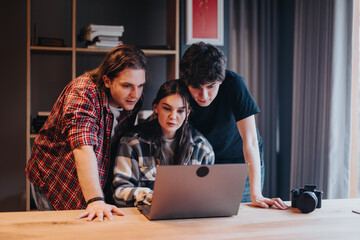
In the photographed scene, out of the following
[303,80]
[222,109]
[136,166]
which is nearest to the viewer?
[136,166]

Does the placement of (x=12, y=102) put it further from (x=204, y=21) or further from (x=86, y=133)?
(x=86, y=133)

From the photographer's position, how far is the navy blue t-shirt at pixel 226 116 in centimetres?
189

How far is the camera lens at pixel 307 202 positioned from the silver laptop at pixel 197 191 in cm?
24

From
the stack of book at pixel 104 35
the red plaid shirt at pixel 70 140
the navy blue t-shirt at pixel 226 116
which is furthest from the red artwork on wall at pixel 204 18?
the red plaid shirt at pixel 70 140

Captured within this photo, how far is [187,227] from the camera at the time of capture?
4.11 feet

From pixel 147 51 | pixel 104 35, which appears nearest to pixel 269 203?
pixel 147 51

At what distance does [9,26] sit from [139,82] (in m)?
2.00

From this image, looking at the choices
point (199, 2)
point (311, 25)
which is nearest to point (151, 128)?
point (199, 2)

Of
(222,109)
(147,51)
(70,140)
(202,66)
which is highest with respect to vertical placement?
(147,51)

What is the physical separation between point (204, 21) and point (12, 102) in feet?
5.13

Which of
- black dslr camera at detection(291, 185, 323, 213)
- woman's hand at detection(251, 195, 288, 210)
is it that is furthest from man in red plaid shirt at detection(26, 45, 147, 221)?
black dslr camera at detection(291, 185, 323, 213)

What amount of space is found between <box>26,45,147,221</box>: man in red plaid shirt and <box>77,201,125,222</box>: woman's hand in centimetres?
6

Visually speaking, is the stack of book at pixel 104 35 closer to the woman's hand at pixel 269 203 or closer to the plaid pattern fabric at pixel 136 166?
the plaid pattern fabric at pixel 136 166

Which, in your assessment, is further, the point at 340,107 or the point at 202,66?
the point at 340,107
